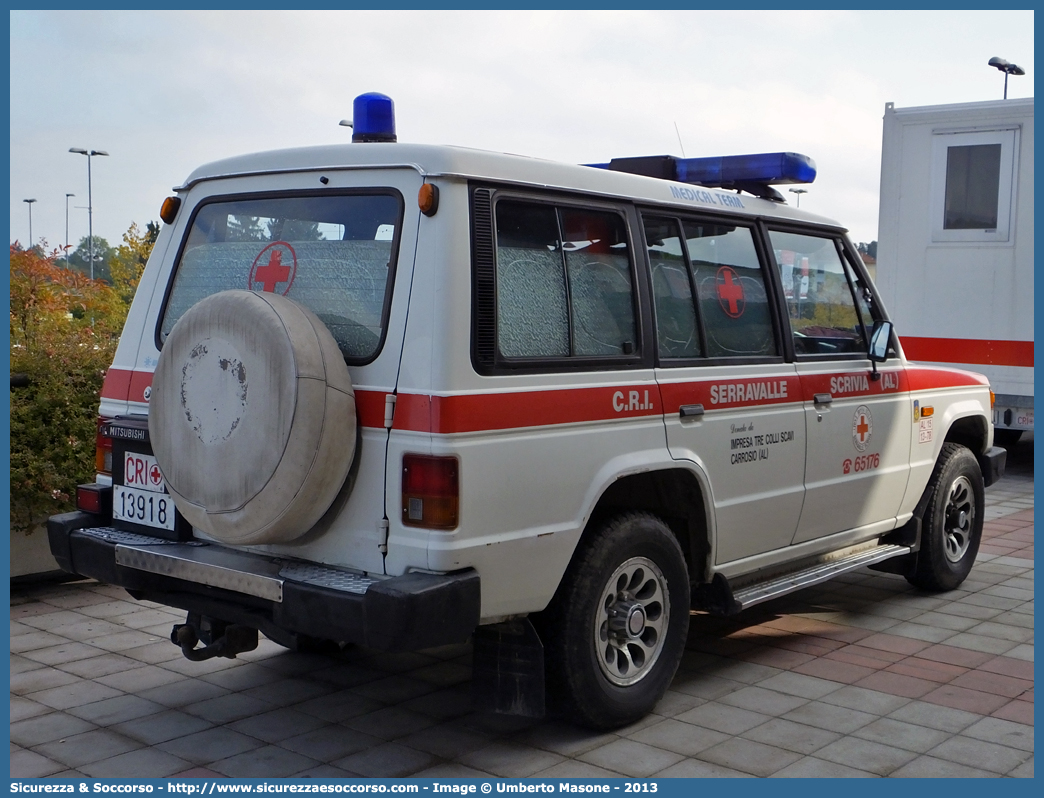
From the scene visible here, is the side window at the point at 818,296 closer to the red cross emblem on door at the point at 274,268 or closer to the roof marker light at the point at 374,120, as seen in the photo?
the roof marker light at the point at 374,120

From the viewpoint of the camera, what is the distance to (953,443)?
22.1ft

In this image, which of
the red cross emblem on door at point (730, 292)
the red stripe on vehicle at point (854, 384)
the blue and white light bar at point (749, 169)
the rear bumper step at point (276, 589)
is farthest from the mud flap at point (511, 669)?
the blue and white light bar at point (749, 169)

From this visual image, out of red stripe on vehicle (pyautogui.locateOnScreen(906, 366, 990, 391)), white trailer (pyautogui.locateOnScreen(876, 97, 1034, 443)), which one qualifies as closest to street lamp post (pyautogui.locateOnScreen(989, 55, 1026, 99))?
white trailer (pyautogui.locateOnScreen(876, 97, 1034, 443))

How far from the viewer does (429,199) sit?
3717 mm

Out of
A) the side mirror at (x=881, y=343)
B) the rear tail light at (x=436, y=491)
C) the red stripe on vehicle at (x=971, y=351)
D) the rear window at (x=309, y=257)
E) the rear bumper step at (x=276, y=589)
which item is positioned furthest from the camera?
the red stripe on vehicle at (x=971, y=351)

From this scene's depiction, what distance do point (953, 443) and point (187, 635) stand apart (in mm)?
4783

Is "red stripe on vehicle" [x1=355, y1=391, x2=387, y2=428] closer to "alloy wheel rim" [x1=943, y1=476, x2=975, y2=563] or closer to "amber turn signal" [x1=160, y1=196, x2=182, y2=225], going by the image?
"amber turn signal" [x1=160, y1=196, x2=182, y2=225]

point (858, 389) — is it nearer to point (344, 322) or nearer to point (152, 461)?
point (344, 322)

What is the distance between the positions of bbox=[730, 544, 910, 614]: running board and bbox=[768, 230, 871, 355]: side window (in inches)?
43.5

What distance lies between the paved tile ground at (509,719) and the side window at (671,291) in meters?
1.55

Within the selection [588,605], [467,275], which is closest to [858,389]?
[588,605]

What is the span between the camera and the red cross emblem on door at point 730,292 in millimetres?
4984

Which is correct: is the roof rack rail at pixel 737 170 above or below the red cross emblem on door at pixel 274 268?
above

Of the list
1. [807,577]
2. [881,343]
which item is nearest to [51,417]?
[807,577]
